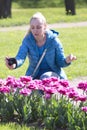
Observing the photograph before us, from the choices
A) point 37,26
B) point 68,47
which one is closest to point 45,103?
point 37,26

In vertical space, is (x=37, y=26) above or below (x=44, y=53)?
above

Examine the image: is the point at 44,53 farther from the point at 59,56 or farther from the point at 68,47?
the point at 68,47

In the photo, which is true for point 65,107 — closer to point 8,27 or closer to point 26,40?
point 26,40

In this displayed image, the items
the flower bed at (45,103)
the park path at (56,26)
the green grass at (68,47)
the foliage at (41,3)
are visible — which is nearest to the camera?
the flower bed at (45,103)

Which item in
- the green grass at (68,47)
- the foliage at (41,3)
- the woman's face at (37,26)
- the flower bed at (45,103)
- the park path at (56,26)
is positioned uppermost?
the woman's face at (37,26)

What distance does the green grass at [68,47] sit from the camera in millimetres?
10102

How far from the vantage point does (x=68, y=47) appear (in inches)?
567

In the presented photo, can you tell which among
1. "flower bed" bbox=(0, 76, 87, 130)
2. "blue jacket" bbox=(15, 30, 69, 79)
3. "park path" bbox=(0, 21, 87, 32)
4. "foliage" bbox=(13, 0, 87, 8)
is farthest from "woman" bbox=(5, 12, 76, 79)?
"foliage" bbox=(13, 0, 87, 8)

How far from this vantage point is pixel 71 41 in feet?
52.9

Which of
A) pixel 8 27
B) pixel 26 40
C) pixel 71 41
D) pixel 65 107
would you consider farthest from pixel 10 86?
pixel 8 27

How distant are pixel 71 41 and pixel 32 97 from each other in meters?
10.3

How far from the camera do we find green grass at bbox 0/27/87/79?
33.1 feet

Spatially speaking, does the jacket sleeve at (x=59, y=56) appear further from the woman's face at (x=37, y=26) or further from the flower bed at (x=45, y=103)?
the flower bed at (x=45, y=103)

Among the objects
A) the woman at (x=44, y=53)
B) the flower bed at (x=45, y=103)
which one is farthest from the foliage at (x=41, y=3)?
the flower bed at (x=45, y=103)
